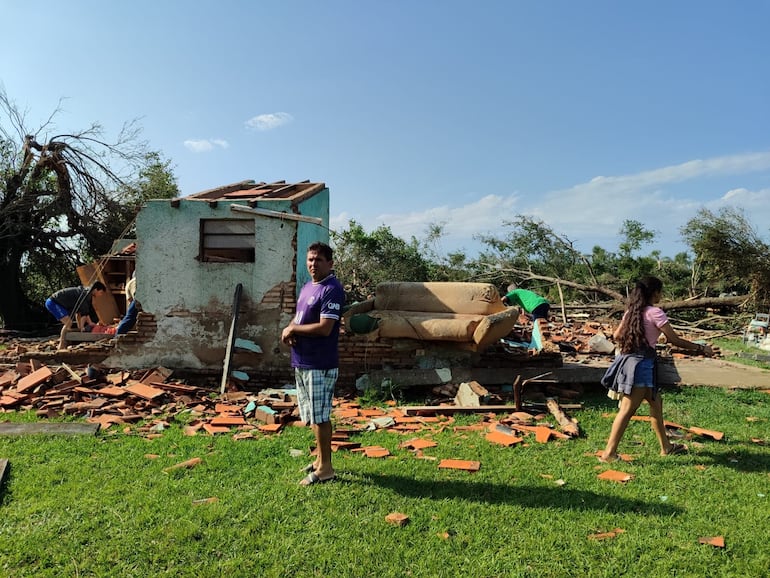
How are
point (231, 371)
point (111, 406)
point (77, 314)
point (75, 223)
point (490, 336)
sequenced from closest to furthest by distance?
point (111, 406)
point (490, 336)
point (231, 371)
point (77, 314)
point (75, 223)

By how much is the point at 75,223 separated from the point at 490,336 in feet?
50.6

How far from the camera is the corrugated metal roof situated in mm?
8891

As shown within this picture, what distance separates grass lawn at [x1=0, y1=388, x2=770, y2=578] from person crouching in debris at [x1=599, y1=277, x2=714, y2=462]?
523mm

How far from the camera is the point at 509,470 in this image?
4.66 metres

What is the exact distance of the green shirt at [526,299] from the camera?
905 centimetres

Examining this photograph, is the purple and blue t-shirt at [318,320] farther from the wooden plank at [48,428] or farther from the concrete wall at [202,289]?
the concrete wall at [202,289]

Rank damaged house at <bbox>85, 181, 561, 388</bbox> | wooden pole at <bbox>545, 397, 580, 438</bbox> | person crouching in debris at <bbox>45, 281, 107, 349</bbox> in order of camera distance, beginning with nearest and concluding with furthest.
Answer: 1. wooden pole at <bbox>545, 397, 580, 438</bbox>
2. damaged house at <bbox>85, 181, 561, 388</bbox>
3. person crouching in debris at <bbox>45, 281, 107, 349</bbox>

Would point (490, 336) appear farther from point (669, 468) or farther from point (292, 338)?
point (292, 338)

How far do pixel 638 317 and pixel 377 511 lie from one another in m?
2.97

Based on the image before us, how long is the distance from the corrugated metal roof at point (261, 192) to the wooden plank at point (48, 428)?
4069 mm

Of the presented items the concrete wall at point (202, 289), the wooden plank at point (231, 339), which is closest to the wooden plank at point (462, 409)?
the concrete wall at point (202, 289)

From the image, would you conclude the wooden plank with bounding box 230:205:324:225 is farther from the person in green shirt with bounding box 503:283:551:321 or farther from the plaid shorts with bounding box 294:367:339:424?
the plaid shorts with bounding box 294:367:339:424

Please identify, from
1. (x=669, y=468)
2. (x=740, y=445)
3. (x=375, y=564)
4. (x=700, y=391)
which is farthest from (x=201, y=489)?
(x=700, y=391)

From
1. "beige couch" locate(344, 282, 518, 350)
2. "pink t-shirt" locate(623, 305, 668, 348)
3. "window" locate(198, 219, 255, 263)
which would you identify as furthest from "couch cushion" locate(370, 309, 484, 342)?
"pink t-shirt" locate(623, 305, 668, 348)
